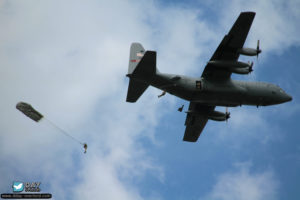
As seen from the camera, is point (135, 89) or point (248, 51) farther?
point (135, 89)

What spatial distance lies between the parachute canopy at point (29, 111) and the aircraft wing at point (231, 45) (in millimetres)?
14684

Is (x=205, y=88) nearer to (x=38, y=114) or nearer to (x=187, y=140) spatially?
(x=187, y=140)

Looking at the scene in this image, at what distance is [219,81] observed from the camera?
3503cm

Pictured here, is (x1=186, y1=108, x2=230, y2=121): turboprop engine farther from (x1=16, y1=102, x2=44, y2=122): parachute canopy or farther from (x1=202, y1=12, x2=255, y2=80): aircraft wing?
(x1=16, y1=102, x2=44, y2=122): parachute canopy

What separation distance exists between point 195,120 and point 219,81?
6576 mm

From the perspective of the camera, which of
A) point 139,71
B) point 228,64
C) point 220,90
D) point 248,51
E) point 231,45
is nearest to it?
point 139,71

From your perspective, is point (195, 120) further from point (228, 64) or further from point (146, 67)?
point (146, 67)

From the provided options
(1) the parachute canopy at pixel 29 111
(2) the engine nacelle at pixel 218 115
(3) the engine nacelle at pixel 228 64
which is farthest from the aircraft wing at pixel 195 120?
(1) the parachute canopy at pixel 29 111

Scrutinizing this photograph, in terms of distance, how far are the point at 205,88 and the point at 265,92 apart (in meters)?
5.80

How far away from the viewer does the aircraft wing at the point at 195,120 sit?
3884cm

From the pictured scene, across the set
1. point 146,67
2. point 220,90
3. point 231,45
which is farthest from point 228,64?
point 146,67

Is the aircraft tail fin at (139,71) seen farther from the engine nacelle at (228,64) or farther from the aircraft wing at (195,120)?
the aircraft wing at (195,120)

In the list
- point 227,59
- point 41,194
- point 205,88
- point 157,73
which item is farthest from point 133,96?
point 41,194

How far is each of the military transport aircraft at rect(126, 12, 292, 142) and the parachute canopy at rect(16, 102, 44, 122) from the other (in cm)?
811
